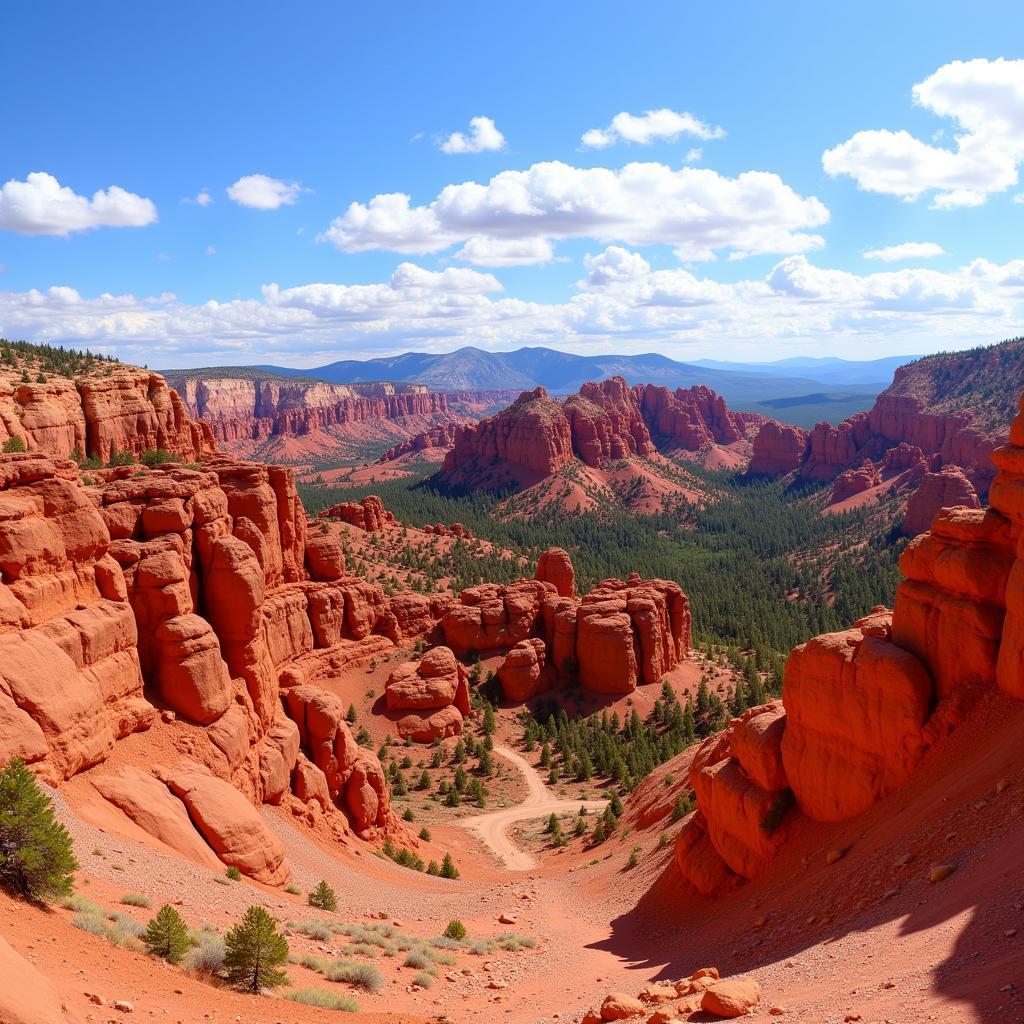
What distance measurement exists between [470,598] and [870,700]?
51.5 meters

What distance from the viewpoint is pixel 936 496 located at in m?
122

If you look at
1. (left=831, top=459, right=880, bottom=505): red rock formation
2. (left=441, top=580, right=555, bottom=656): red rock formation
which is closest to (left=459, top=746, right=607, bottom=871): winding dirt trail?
(left=441, top=580, right=555, bottom=656): red rock formation

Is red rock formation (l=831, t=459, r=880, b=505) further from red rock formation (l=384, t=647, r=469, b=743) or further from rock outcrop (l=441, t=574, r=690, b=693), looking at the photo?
red rock formation (l=384, t=647, r=469, b=743)

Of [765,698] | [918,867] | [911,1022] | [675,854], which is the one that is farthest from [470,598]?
[911,1022]

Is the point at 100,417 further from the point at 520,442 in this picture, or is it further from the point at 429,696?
the point at 520,442

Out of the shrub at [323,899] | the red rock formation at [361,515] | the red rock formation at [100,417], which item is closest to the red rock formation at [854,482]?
the red rock formation at [361,515]

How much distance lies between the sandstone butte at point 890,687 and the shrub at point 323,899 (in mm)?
11663

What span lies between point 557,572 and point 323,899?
5876 cm

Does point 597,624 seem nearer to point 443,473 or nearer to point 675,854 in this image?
point 675,854

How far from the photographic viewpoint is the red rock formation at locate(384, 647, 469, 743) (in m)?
57.8

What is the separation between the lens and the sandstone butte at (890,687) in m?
20.4

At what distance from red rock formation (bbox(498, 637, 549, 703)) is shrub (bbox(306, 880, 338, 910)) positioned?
4191 cm

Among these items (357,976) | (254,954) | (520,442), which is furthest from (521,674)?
(520,442)

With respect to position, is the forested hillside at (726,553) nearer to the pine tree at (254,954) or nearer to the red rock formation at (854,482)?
the red rock formation at (854,482)
